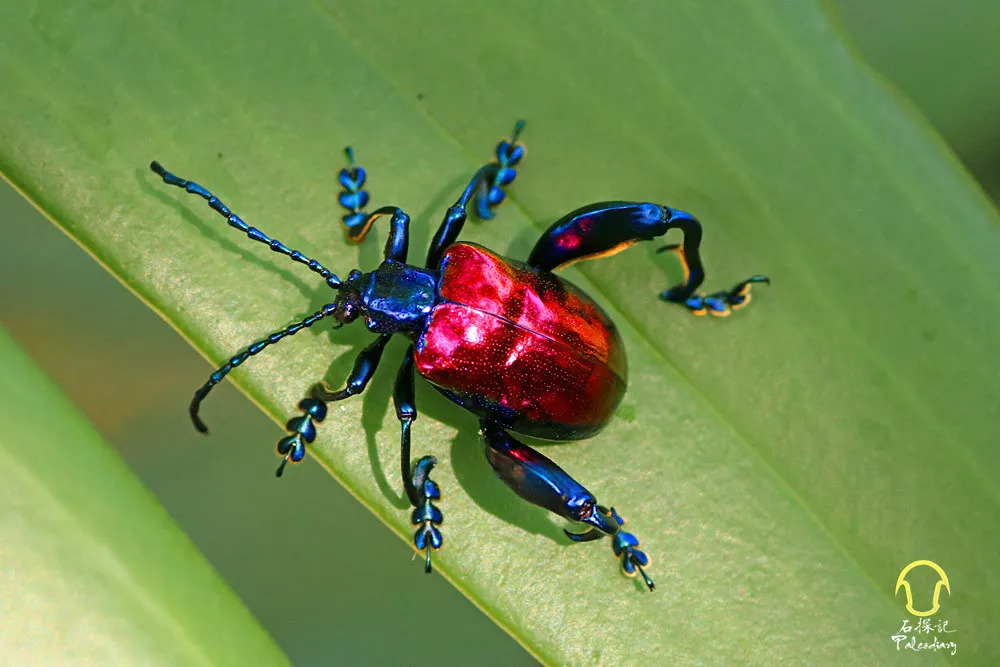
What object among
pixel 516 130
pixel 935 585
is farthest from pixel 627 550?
pixel 516 130

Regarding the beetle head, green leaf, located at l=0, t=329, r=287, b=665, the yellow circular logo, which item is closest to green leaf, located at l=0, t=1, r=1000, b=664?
the yellow circular logo

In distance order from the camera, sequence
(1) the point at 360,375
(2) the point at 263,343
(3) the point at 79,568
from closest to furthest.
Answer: (3) the point at 79,568 < (2) the point at 263,343 < (1) the point at 360,375

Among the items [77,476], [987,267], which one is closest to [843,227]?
[987,267]

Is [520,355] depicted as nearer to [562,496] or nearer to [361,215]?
[562,496]

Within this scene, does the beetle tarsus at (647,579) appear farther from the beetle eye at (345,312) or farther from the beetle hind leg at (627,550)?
the beetle eye at (345,312)

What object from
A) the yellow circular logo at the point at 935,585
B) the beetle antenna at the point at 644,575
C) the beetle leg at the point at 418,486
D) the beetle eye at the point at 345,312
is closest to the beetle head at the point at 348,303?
the beetle eye at the point at 345,312

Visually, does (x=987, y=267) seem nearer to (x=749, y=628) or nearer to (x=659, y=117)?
(x=659, y=117)
